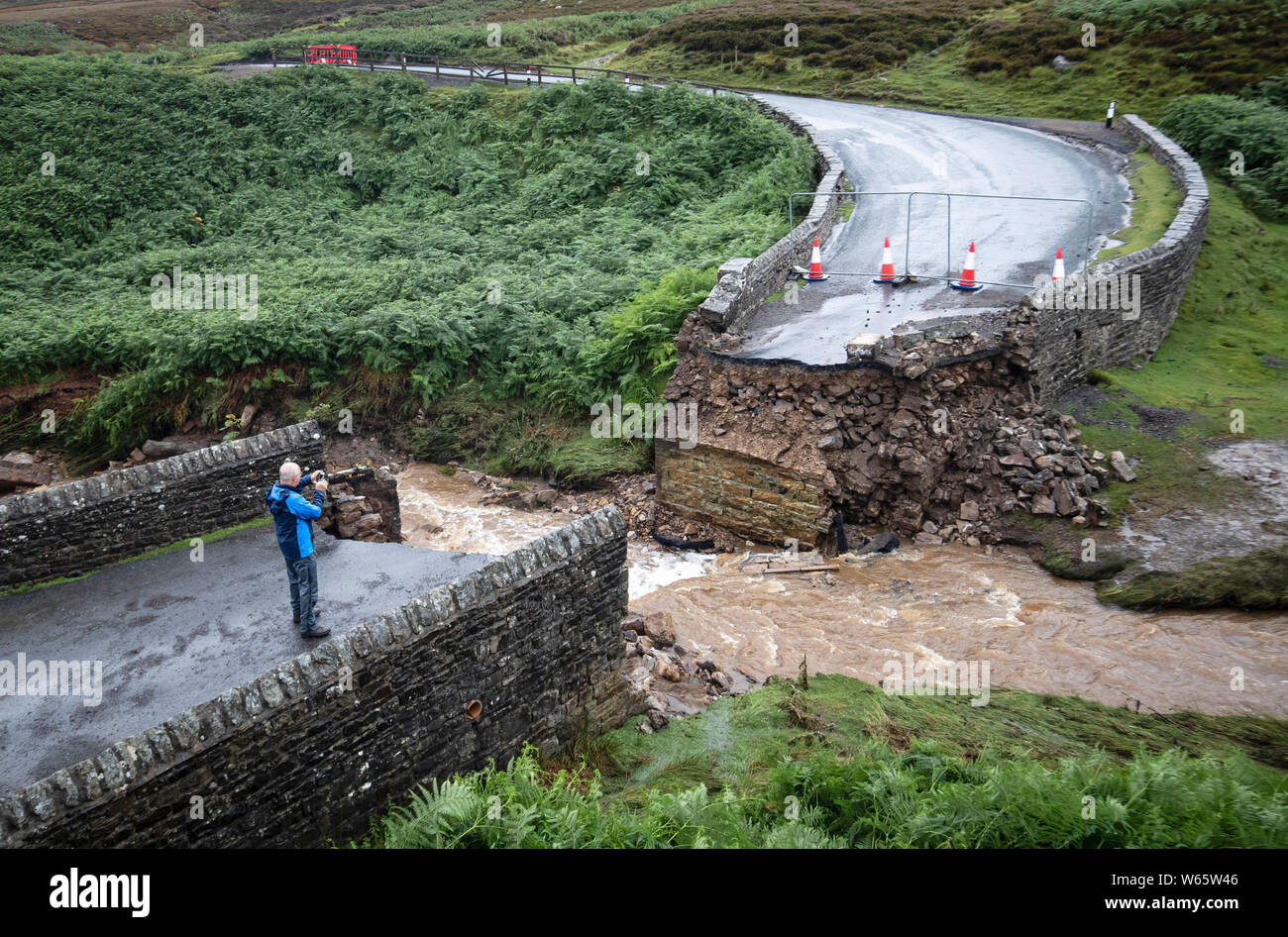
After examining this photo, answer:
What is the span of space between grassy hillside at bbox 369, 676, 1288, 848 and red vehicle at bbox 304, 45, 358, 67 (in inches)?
1376

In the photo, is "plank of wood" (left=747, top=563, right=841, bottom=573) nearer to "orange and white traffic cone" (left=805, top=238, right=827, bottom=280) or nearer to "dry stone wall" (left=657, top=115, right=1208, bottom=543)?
"dry stone wall" (left=657, top=115, right=1208, bottom=543)

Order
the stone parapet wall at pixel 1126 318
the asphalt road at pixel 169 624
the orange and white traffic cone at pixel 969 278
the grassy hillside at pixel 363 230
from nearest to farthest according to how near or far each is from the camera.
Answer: the asphalt road at pixel 169 624, the stone parapet wall at pixel 1126 318, the orange and white traffic cone at pixel 969 278, the grassy hillside at pixel 363 230

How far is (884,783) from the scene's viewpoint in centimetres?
655

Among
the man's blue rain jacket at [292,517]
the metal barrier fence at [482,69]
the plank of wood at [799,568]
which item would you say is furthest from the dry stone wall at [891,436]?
the metal barrier fence at [482,69]

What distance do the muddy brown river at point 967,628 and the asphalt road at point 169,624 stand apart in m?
4.06

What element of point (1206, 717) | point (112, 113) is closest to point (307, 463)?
point (1206, 717)

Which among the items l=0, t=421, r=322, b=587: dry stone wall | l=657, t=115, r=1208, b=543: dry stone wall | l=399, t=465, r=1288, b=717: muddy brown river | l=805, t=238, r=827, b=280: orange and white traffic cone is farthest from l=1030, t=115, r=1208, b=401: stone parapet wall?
l=0, t=421, r=322, b=587: dry stone wall

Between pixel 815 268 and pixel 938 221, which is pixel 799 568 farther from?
pixel 938 221

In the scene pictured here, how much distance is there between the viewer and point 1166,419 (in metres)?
15.3

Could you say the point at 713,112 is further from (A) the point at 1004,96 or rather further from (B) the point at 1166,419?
(B) the point at 1166,419

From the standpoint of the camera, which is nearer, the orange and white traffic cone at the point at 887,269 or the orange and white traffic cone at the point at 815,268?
the orange and white traffic cone at the point at 887,269

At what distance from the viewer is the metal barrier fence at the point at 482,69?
101 ft

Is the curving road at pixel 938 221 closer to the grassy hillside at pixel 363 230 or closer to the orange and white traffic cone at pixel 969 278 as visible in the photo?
the orange and white traffic cone at pixel 969 278
